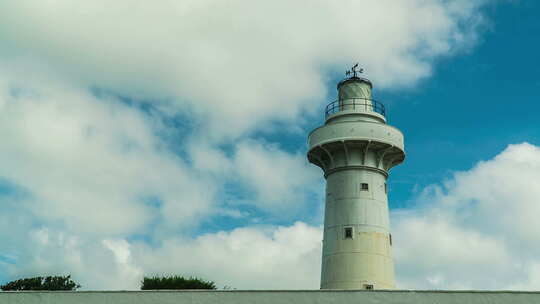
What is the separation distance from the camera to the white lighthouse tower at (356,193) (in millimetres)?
30750

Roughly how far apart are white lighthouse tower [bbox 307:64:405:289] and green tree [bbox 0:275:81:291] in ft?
93.4

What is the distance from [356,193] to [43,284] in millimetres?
32497

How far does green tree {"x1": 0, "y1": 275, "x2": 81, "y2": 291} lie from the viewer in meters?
49.3

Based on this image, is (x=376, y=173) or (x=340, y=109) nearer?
(x=376, y=173)

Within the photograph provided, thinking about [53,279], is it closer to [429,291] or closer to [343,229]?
[343,229]
